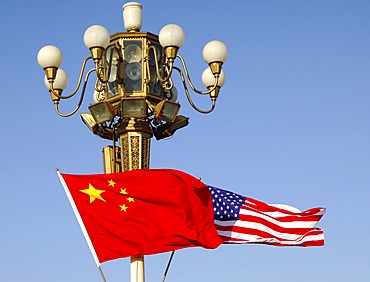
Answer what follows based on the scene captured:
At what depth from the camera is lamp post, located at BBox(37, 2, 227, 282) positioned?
16.8 m

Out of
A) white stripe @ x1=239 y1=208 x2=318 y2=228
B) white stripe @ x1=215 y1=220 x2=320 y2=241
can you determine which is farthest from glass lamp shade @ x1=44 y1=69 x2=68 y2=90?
white stripe @ x1=239 y1=208 x2=318 y2=228

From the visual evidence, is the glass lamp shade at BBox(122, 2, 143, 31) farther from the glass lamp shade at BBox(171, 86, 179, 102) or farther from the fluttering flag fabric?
the fluttering flag fabric

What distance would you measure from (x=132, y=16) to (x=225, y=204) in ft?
12.1

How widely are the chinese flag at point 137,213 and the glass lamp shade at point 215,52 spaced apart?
2004 millimetres

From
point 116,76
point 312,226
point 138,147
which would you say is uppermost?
point 116,76

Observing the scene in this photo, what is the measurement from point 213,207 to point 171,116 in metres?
2.06

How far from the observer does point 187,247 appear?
1680 cm

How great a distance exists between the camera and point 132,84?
56.3ft

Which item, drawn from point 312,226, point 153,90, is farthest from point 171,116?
point 312,226

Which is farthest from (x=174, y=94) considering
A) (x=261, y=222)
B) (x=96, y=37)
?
(x=261, y=222)

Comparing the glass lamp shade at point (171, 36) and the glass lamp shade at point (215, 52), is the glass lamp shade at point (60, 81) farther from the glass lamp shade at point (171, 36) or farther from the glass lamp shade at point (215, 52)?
the glass lamp shade at point (215, 52)

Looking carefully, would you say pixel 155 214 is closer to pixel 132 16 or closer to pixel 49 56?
pixel 49 56

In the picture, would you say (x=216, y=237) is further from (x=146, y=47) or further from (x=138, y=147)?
(x=146, y=47)

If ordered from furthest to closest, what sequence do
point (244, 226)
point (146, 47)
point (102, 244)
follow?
point (244, 226) < point (146, 47) < point (102, 244)
